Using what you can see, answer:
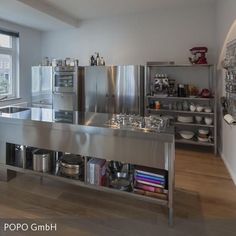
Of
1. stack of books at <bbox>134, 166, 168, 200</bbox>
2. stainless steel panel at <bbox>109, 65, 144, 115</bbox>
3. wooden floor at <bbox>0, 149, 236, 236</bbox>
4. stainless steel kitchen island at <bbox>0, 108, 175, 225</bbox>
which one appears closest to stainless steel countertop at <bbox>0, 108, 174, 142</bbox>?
stainless steel kitchen island at <bbox>0, 108, 175, 225</bbox>

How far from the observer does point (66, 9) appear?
435cm

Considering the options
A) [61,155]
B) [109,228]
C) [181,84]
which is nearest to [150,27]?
[181,84]

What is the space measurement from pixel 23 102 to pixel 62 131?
354 cm

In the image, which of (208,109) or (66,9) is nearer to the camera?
(208,109)

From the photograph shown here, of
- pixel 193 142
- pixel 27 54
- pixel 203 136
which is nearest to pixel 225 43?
pixel 203 136

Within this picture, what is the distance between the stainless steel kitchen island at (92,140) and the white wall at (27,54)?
2.77 m

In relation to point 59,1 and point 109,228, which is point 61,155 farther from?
point 59,1

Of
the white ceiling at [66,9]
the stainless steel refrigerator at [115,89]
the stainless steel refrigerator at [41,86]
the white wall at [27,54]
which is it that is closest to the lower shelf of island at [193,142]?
the stainless steel refrigerator at [115,89]

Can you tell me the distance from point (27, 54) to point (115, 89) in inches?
96.2

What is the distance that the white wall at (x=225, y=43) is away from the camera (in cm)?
291

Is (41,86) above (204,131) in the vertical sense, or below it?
above

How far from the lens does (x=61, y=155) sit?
8.57 feet

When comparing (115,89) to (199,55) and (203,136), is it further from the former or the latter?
(203,136)

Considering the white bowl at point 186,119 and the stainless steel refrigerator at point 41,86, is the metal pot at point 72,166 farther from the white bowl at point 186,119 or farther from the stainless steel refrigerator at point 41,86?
the stainless steel refrigerator at point 41,86
